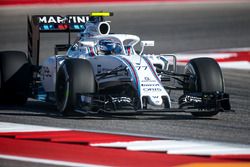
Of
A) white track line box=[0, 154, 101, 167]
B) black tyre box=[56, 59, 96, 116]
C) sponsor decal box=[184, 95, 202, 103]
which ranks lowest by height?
white track line box=[0, 154, 101, 167]

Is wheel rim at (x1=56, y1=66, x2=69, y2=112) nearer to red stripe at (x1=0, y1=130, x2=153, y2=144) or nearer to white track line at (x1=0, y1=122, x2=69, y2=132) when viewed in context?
white track line at (x1=0, y1=122, x2=69, y2=132)

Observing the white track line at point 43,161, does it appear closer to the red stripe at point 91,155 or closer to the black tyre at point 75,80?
the red stripe at point 91,155

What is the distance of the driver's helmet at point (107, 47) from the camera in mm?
13391

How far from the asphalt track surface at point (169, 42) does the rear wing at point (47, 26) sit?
0.81 m

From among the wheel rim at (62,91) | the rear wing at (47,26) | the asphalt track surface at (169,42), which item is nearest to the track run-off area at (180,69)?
the asphalt track surface at (169,42)

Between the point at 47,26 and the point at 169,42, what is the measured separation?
32.8 feet

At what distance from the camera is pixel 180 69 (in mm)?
18594

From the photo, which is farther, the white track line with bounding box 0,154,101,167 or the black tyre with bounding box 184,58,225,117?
the black tyre with bounding box 184,58,225,117

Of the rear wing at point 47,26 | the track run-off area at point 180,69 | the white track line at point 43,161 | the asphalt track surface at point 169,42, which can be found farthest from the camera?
the rear wing at point 47,26

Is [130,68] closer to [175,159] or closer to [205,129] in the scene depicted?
[205,129]

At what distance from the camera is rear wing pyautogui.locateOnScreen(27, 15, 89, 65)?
1444 cm

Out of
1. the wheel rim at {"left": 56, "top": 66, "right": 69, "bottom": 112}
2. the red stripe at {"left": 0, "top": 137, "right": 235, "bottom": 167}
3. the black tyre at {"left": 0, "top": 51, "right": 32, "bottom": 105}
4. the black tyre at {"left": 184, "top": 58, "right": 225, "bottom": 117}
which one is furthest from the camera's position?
the black tyre at {"left": 0, "top": 51, "right": 32, "bottom": 105}

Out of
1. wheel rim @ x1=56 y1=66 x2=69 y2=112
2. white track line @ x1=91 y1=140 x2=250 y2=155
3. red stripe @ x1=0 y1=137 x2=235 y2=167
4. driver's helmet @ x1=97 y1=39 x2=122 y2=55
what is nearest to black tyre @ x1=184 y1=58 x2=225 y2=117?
driver's helmet @ x1=97 y1=39 x2=122 y2=55

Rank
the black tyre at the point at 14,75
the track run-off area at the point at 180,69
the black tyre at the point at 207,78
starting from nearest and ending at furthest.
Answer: the track run-off area at the point at 180,69 < the black tyre at the point at 207,78 < the black tyre at the point at 14,75
